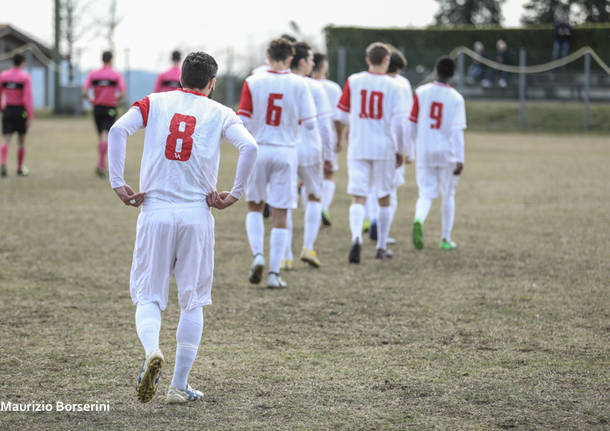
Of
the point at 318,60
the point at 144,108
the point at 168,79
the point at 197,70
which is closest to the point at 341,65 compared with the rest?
the point at 168,79

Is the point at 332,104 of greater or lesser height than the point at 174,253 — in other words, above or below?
above

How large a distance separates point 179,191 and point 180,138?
284 millimetres

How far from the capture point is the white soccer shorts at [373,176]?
9.38m

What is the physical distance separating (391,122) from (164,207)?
16.6 feet

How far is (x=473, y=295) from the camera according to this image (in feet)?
24.9

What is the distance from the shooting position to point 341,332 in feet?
20.8

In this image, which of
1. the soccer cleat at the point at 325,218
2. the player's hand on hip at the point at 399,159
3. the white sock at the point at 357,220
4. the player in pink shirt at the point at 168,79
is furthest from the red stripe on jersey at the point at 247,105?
the player in pink shirt at the point at 168,79

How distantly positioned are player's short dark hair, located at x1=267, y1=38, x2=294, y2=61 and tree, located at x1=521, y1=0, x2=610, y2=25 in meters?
57.1

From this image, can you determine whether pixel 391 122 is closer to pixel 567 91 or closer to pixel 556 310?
pixel 556 310

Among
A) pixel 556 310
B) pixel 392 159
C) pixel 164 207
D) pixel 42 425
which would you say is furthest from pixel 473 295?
pixel 42 425

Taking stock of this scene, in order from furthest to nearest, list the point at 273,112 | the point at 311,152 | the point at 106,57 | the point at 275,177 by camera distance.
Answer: the point at 106,57
the point at 311,152
the point at 275,177
the point at 273,112

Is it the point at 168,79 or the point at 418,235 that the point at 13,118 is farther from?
the point at 418,235

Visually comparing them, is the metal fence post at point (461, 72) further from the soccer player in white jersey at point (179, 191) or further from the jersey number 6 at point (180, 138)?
the jersey number 6 at point (180, 138)

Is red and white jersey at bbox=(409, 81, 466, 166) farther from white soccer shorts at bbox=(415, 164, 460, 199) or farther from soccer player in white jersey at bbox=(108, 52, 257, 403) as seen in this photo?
soccer player in white jersey at bbox=(108, 52, 257, 403)
